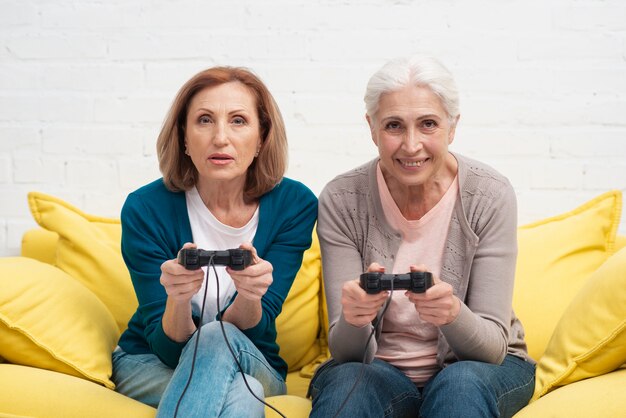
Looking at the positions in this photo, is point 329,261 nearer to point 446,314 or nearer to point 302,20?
point 446,314

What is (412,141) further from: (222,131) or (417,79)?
(222,131)

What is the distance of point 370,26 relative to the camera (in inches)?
90.7

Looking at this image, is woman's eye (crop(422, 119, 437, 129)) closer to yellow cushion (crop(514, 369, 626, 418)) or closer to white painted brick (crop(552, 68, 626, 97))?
yellow cushion (crop(514, 369, 626, 418))

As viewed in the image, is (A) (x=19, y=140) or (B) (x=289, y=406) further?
(A) (x=19, y=140)

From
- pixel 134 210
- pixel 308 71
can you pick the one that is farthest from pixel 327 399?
pixel 308 71

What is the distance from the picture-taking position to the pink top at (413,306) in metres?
1.63

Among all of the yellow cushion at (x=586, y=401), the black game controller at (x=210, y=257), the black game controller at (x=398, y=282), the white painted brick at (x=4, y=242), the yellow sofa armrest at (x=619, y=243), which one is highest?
the black game controller at (x=210, y=257)

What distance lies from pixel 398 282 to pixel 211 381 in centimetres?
38

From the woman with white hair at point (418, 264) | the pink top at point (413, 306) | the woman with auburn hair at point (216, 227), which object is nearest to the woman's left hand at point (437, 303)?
the woman with white hair at point (418, 264)

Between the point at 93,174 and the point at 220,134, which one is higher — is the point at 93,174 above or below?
below

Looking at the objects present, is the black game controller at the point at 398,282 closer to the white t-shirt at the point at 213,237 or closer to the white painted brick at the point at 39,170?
the white t-shirt at the point at 213,237

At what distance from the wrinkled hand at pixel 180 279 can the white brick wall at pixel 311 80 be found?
89cm

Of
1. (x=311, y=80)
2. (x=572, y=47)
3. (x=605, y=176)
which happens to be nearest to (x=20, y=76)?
(x=311, y=80)

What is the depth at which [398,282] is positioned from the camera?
4.56 ft
